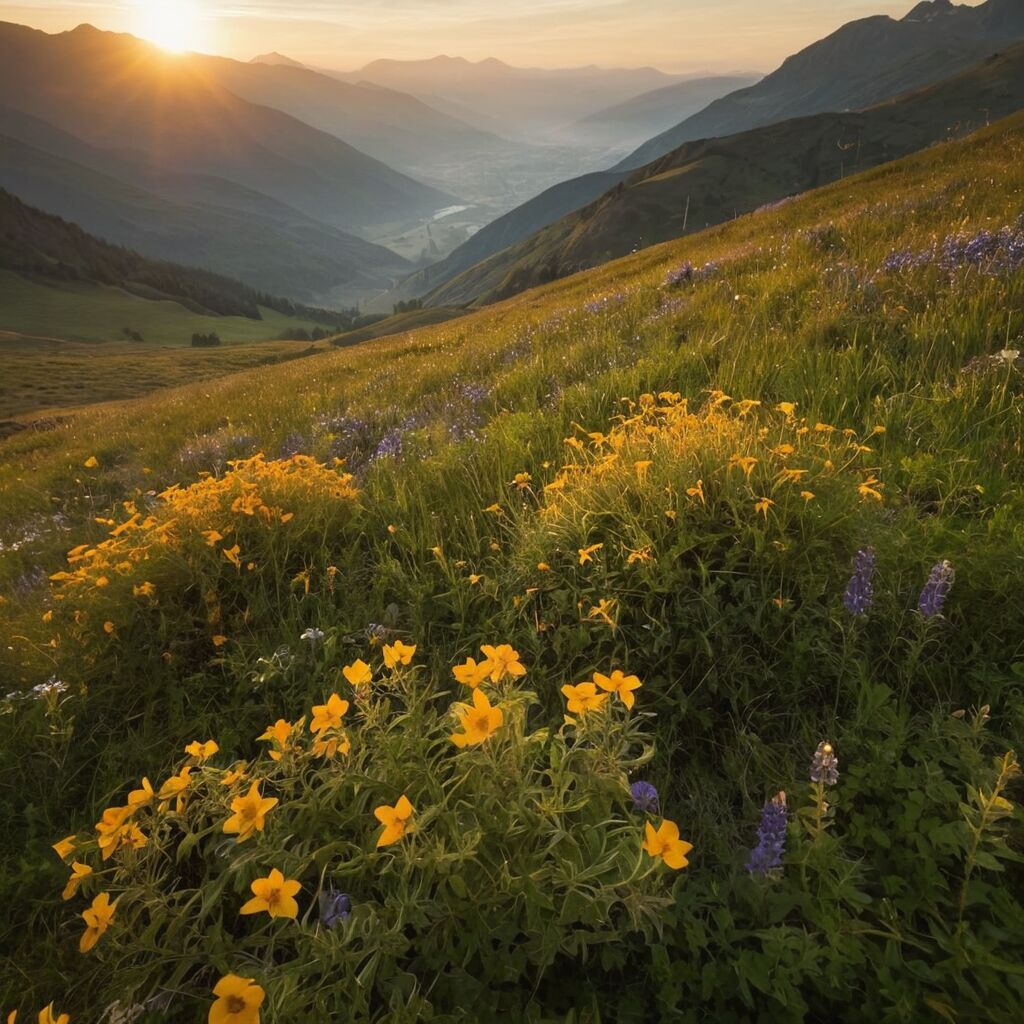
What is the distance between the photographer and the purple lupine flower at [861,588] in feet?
8.35

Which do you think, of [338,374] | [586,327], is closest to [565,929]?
[586,327]

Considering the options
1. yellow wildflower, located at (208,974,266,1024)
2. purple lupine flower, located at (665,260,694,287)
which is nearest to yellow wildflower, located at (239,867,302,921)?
yellow wildflower, located at (208,974,266,1024)

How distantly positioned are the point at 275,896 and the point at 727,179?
699ft

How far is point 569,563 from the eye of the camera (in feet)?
10.8

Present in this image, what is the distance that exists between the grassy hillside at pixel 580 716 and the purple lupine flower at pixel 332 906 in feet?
0.05

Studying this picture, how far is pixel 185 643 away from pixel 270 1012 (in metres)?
2.47

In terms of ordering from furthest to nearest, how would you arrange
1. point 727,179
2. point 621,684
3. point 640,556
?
point 727,179 → point 640,556 → point 621,684

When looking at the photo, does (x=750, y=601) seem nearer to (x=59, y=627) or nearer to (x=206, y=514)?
(x=206, y=514)

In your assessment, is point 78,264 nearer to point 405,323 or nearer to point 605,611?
point 405,323

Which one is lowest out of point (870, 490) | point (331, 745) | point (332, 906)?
point (332, 906)

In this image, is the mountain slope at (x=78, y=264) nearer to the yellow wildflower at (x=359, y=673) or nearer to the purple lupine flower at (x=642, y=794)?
the yellow wildflower at (x=359, y=673)

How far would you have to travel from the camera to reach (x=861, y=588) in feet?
8.40

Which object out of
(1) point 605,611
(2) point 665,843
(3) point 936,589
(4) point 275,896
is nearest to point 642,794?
(2) point 665,843

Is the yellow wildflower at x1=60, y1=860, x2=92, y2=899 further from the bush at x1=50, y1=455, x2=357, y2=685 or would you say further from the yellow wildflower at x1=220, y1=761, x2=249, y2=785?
the bush at x1=50, y1=455, x2=357, y2=685
